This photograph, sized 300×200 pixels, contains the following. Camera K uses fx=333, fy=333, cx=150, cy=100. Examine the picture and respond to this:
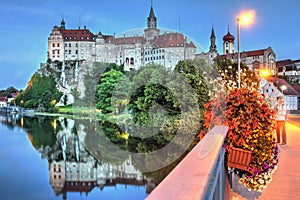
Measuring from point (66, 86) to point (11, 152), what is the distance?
46.8 m

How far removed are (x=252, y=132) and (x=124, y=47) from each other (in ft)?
210

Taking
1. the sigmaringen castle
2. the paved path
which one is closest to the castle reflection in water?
the paved path

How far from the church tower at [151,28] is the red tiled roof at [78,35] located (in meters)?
13.1

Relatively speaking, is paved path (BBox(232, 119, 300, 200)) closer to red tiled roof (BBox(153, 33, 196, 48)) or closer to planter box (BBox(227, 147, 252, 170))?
planter box (BBox(227, 147, 252, 170))

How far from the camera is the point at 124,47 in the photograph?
66938 mm

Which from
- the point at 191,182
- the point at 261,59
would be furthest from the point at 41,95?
the point at 191,182

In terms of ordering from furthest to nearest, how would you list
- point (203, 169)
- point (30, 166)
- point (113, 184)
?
point (30, 166)
point (113, 184)
point (203, 169)

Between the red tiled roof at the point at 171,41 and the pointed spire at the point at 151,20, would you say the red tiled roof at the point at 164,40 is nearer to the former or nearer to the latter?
the red tiled roof at the point at 171,41

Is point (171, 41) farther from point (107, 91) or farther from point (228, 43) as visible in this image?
point (107, 91)

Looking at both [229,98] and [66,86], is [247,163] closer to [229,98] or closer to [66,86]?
[229,98]

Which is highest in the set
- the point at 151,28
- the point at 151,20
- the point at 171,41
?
the point at 151,20

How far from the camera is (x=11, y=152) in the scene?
21.7 m

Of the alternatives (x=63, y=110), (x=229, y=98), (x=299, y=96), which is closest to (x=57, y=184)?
(x=229, y=98)

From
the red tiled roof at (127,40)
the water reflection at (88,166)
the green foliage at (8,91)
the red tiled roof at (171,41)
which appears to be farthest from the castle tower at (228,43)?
the green foliage at (8,91)
